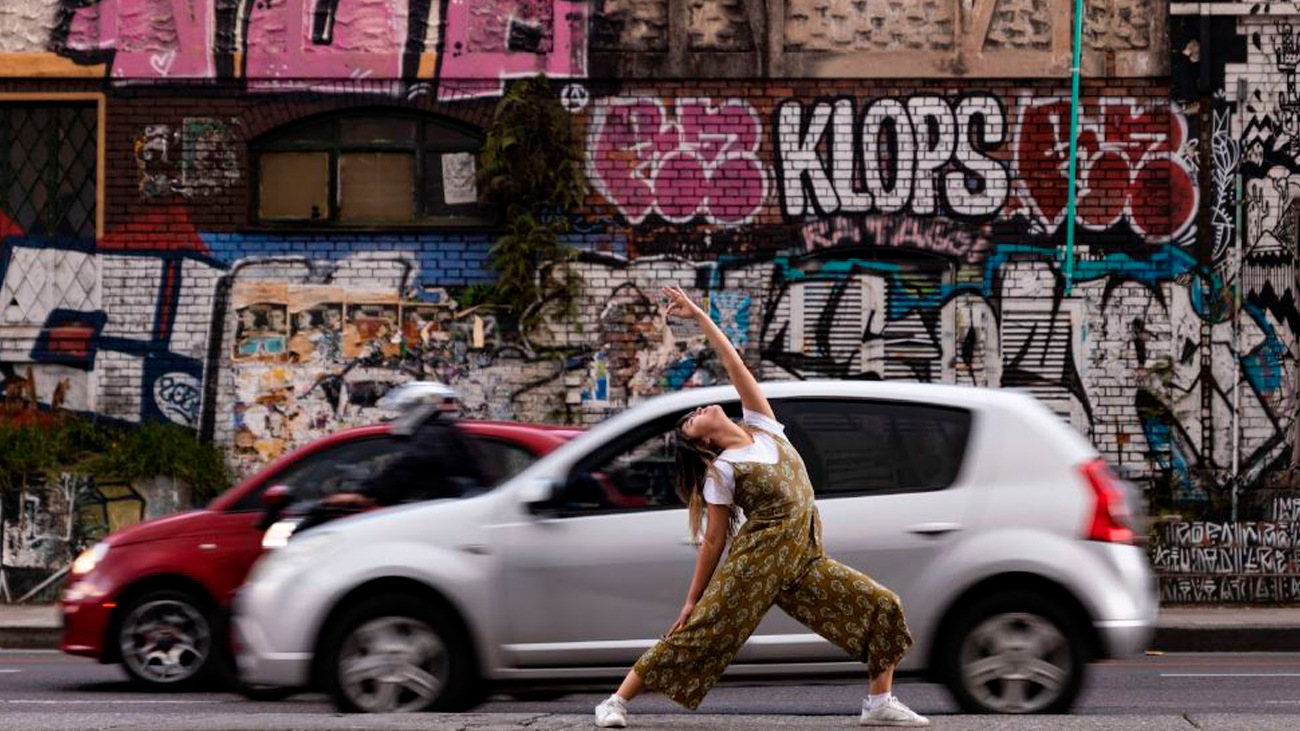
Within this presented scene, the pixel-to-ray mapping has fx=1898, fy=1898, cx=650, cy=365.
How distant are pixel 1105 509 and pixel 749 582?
2.08 metres

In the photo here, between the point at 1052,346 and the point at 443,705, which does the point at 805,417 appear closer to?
the point at 443,705

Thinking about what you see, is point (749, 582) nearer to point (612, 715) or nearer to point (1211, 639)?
point (612, 715)

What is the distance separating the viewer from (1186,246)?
1891 centimetres

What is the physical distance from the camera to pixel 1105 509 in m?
8.62

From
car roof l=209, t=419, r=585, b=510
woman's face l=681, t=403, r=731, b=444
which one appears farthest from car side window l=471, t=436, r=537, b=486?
woman's face l=681, t=403, r=731, b=444

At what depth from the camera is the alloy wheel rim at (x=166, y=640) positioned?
11.3m

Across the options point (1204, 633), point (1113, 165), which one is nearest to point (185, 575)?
point (1204, 633)

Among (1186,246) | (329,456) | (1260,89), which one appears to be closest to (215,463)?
(329,456)

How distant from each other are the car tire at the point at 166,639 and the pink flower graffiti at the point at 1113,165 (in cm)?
1065

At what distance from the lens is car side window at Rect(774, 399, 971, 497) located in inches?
342

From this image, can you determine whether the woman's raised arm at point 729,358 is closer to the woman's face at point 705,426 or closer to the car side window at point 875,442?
the woman's face at point 705,426

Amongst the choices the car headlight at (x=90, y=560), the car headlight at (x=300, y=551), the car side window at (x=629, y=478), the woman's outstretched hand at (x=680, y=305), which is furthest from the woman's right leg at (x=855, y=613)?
the car headlight at (x=90, y=560)

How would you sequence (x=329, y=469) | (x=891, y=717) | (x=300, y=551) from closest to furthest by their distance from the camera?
(x=891, y=717) → (x=300, y=551) → (x=329, y=469)

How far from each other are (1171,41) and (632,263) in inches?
229
